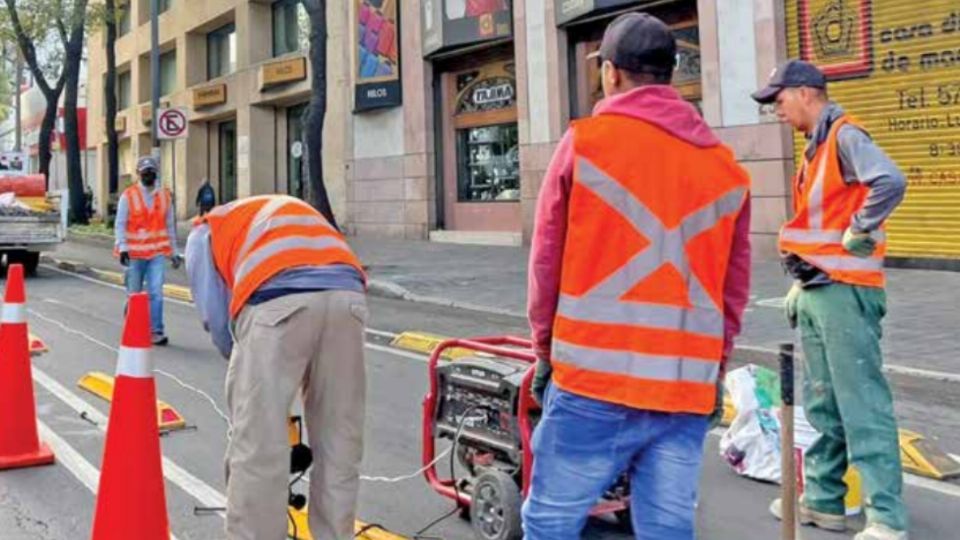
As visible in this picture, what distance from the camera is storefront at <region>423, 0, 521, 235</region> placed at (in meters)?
21.1

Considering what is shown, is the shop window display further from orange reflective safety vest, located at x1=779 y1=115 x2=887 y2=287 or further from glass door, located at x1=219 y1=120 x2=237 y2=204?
orange reflective safety vest, located at x1=779 y1=115 x2=887 y2=287

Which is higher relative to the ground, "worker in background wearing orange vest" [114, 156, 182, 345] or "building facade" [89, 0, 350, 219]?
"building facade" [89, 0, 350, 219]

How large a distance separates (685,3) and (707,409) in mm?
15468

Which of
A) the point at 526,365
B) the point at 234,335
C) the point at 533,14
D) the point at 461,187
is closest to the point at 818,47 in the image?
the point at 533,14

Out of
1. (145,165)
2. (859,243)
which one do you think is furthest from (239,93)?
(859,243)

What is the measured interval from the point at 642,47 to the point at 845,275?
6.41 ft

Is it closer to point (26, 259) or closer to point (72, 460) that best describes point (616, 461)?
point (72, 460)

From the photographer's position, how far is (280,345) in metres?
3.48

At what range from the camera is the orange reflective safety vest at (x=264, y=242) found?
3.53 metres

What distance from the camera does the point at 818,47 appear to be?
14.6 metres

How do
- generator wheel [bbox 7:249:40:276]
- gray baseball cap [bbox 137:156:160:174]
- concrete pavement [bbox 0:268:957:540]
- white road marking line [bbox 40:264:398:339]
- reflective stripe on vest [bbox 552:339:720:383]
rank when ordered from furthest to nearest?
1. generator wheel [bbox 7:249:40:276]
2. white road marking line [bbox 40:264:398:339]
3. gray baseball cap [bbox 137:156:160:174]
4. concrete pavement [bbox 0:268:957:540]
5. reflective stripe on vest [bbox 552:339:720:383]

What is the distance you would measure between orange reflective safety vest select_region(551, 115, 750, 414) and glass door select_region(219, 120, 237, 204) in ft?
109

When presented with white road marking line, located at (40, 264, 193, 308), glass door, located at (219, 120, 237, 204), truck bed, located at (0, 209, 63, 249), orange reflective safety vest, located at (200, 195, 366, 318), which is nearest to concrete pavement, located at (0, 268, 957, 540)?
orange reflective safety vest, located at (200, 195, 366, 318)

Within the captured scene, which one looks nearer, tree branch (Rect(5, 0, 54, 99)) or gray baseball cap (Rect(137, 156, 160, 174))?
gray baseball cap (Rect(137, 156, 160, 174))
